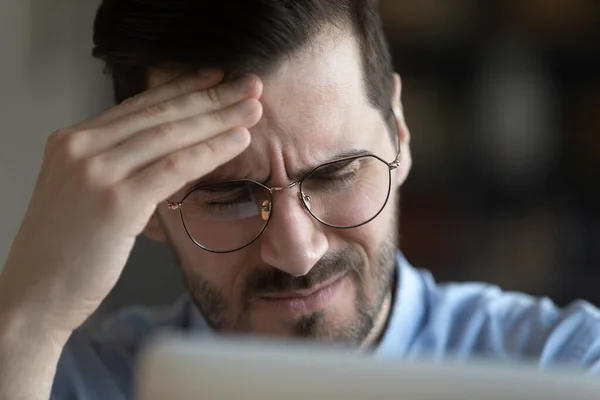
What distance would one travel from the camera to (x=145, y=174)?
0.97 meters

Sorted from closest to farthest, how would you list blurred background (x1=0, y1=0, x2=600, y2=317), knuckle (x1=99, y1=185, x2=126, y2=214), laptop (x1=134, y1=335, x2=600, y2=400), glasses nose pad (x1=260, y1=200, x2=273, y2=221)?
laptop (x1=134, y1=335, x2=600, y2=400), knuckle (x1=99, y1=185, x2=126, y2=214), glasses nose pad (x1=260, y1=200, x2=273, y2=221), blurred background (x1=0, y1=0, x2=600, y2=317)

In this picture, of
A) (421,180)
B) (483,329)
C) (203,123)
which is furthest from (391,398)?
(421,180)

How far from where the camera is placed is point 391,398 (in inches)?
15.4

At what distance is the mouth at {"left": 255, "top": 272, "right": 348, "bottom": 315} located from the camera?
114cm

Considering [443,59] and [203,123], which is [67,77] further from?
[203,123]

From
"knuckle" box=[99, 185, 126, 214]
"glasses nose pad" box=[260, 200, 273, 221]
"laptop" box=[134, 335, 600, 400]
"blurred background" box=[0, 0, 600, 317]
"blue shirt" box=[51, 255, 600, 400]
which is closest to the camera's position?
"laptop" box=[134, 335, 600, 400]

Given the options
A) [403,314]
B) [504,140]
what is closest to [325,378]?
[403,314]

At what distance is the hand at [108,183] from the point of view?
0.97 meters

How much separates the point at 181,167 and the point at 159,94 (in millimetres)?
116

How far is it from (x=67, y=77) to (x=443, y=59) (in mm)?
1156

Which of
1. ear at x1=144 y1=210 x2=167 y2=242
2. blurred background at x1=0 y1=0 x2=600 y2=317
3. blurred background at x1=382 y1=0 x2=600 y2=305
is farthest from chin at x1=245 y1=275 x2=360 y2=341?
blurred background at x1=382 y1=0 x2=600 y2=305

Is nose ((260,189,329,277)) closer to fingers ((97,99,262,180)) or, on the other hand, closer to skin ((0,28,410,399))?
skin ((0,28,410,399))

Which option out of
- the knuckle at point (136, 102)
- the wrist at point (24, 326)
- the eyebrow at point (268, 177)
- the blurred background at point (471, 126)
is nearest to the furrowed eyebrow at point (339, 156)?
the eyebrow at point (268, 177)

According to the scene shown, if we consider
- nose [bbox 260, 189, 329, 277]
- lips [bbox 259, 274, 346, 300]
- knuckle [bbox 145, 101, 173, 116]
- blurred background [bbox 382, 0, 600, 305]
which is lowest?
blurred background [bbox 382, 0, 600, 305]
